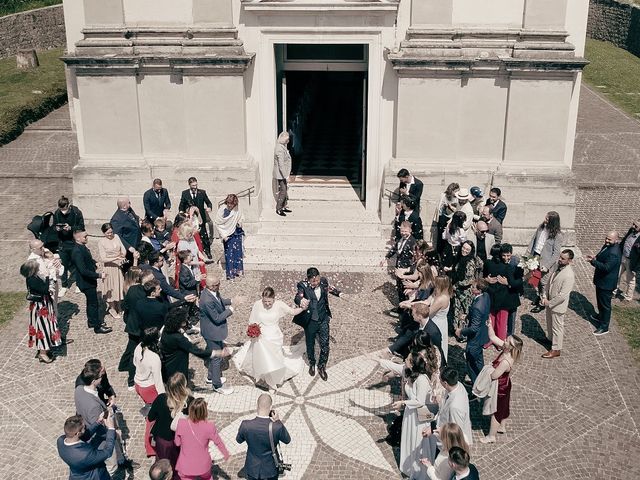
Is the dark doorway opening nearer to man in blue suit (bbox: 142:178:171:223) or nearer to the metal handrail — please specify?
the metal handrail

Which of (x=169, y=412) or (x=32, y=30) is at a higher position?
(x=32, y=30)

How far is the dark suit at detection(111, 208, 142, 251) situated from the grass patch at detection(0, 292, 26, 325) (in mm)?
2133

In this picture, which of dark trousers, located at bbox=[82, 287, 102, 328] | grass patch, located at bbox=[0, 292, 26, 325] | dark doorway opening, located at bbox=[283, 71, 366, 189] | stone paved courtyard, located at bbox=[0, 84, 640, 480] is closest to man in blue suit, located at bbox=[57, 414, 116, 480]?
stone paved courtyard, located at bbox=[0, 84, 640, 480]

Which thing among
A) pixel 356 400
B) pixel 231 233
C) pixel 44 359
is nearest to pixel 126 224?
pixel 231 233

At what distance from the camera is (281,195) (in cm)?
1627

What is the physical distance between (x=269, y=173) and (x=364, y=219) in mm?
2388

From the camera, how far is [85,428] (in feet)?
26.3

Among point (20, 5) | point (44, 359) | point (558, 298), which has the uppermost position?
point (20, 5)

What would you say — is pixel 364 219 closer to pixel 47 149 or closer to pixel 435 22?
pixel 435 22

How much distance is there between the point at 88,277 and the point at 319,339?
4.07m

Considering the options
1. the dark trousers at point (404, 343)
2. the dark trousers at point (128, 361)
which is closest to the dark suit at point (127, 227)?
the dark trousers at point (128, 361)

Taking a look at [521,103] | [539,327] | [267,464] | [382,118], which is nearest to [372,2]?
[382,118]

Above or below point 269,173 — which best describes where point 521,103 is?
above

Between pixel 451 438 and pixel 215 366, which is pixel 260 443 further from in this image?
pixel 215 366
